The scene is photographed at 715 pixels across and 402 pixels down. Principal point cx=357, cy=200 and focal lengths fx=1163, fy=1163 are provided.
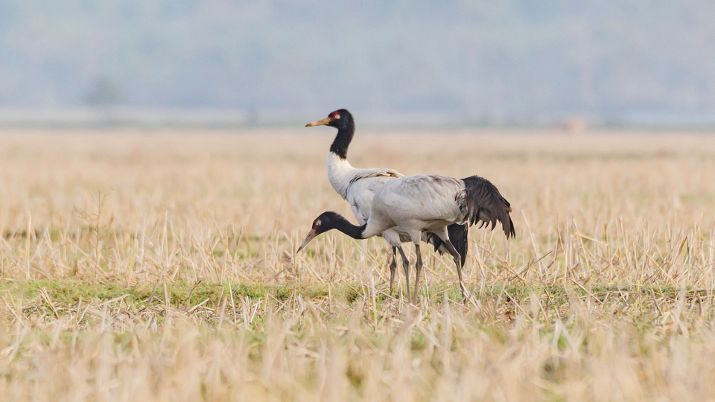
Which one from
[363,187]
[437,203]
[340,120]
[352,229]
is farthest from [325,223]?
[340,120]

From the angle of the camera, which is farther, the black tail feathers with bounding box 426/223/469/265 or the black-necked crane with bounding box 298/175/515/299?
the black tail feathers with bounding box 426/223/469/265

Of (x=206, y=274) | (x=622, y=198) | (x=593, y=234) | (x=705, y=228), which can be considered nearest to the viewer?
Answer: (x=206, y=274)

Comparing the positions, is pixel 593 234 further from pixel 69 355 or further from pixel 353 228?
pixel 69 355

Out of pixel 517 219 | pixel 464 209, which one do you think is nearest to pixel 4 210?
pixel 517 219

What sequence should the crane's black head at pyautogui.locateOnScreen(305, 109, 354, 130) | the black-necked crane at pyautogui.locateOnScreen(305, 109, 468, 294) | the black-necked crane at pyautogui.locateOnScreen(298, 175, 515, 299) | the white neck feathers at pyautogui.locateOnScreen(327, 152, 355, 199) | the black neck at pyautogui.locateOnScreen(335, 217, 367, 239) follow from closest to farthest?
the black-necked crane at pyautogui.locateOnScreen(298, 175, 515, 299) < the black neck at pyautogui.locateOnScreen(335, 217, 367, 239) < the black-necked crane at pyautogui.locateOnScreen(305, 109, 468, 294) < the white neck feathers at pyautogui.locateOnScreen(327, 152, 355, 199) < the crane's black head at pyautogui.locateOnScreen(305, 109, 354, 130)

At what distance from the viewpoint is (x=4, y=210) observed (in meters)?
17.5

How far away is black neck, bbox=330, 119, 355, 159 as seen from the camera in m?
12.9

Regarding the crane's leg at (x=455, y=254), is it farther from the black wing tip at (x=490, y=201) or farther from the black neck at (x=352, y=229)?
the black neck at (x=352, y=229)

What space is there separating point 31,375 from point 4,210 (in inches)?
426

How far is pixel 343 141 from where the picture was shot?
12961mm

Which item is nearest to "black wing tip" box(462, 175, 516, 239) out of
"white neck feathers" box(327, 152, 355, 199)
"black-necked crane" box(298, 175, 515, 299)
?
"black-necked crane" box(298, 175, 515, 299)

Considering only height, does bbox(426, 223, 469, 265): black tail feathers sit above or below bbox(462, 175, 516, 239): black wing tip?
below

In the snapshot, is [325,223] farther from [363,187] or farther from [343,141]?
[343,141]

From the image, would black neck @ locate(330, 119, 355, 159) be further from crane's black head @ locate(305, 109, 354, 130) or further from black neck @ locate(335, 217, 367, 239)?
black neck @ locate(335, 217, 367, 239)
